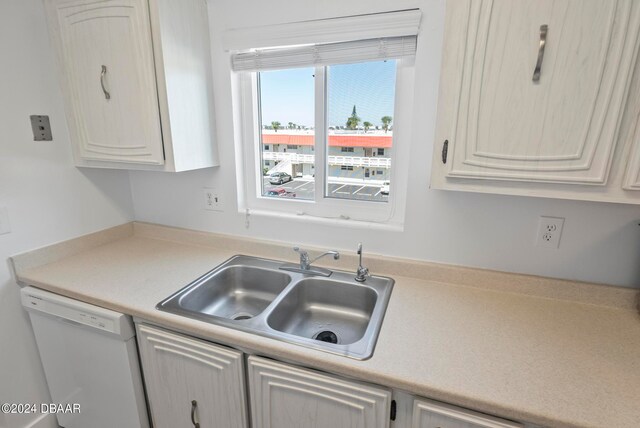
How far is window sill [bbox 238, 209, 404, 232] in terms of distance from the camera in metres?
1.47

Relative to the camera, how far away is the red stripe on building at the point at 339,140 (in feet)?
4.82

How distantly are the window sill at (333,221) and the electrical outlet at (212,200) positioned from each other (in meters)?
0.14

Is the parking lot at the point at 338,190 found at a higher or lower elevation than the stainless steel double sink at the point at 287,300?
higher

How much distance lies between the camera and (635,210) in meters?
1.09

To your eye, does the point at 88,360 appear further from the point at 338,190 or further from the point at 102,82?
the point at 338,190

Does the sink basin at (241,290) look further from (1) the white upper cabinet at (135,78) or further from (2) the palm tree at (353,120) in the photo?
(2) the palm tree at (353,120)

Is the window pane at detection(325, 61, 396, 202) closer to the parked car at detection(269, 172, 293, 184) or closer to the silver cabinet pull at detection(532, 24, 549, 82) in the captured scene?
the parked car at detection(269, 172, 293, 184)

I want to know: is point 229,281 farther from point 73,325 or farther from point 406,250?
point 406,250

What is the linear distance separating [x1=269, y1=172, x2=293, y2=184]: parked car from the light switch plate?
1070 mm

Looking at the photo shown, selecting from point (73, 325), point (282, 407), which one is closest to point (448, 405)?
point (282, 407)

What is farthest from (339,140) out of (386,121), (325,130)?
(386,121)

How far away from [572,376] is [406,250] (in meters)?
0.71

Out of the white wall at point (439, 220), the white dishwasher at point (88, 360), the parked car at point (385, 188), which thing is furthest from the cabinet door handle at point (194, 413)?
the parked car at point (385, 188)

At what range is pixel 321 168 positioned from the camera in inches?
62.7
